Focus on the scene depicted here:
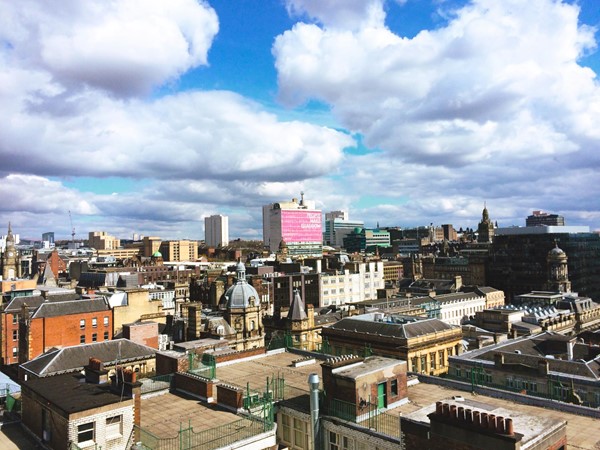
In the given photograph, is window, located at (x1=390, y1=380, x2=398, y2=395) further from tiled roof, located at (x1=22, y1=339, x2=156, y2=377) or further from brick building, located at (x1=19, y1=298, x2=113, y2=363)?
brick building, located at (x1=19, y1=298, x2=113, y2=363)

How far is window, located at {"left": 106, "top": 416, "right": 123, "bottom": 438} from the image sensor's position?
67.0ft

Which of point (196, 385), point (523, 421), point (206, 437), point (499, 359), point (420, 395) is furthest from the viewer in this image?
point (499, 359)

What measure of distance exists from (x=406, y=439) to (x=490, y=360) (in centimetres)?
3936

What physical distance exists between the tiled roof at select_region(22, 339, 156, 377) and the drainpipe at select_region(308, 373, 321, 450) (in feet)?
85.9

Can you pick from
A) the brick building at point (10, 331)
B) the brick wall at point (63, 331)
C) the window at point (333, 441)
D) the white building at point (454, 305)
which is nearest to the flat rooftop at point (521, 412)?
the window at point (333, 441)

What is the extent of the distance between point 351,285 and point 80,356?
3835 inches

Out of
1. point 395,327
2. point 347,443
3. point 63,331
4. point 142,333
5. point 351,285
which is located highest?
point 347,443

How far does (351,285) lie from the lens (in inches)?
5384

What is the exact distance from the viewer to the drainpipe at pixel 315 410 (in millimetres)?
22011

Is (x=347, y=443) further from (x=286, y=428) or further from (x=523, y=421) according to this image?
(x=523, y=421)

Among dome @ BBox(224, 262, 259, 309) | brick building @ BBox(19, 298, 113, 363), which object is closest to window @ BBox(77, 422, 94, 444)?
brick building @ BBox(19, 298, 113, 363)

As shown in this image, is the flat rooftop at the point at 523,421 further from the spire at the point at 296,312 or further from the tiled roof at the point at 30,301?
the tiled roof at the point at 30,301

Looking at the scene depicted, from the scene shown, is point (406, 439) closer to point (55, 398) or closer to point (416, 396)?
point (416, 396)

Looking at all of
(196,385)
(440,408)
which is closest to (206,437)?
(196,385)
